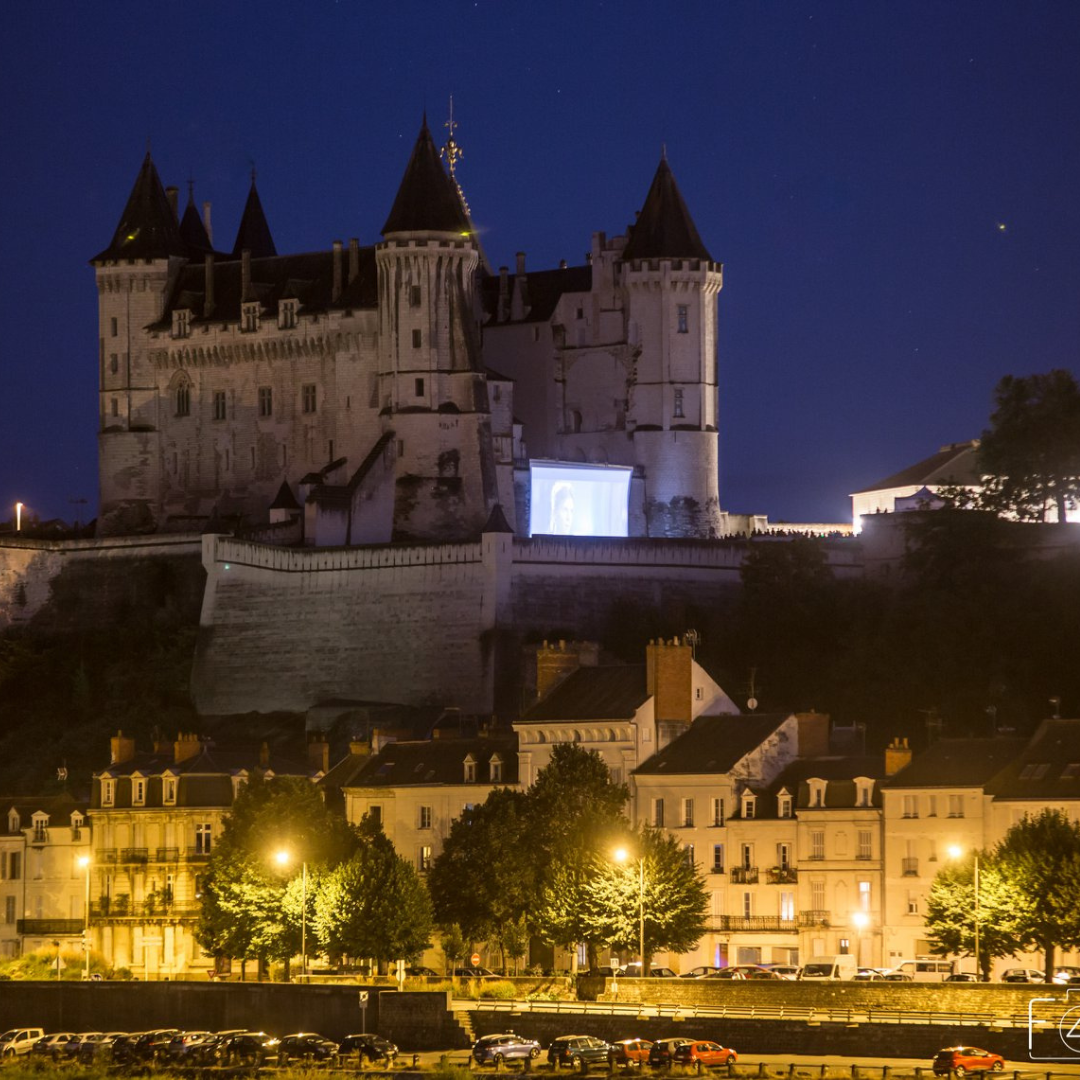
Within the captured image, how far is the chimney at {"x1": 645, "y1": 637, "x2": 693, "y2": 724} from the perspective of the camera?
7838cm

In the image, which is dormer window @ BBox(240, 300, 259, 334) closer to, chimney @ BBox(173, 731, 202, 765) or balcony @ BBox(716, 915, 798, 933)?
chimney @ BBox(173, 731, 202, 765)

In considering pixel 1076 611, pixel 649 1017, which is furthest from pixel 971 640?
pixel 649 1017

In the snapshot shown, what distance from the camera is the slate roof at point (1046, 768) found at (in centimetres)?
7100

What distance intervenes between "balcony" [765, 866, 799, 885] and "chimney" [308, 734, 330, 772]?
1616cm

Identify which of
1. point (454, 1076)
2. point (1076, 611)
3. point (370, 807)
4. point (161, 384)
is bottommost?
point (454, 1076)

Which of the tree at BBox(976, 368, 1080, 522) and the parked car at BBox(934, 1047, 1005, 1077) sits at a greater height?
the tree at BBox(976, 368, 1080, 522)

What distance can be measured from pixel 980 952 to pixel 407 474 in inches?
1722

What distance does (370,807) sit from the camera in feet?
267

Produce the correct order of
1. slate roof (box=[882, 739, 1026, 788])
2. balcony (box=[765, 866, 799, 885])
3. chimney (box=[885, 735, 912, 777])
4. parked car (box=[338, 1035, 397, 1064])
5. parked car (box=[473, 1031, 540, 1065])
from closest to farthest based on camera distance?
parked car (box=[473, 1031, 540, 1065])
parked car (box=[338, 1035, 397, 1064])
slate roof (box=[882, 739, 1026, 788])
balcony (box=[765, 866, 799, 885])
chimney (box=[885, 735, 912, 777])

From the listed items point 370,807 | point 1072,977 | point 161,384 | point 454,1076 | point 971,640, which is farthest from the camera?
point 161,384

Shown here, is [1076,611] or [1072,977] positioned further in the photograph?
[1076,611]

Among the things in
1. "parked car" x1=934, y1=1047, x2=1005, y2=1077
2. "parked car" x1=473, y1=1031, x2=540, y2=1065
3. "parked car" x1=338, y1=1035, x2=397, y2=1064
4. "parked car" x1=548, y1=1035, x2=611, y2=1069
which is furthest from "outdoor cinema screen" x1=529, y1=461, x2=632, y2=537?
"parked car" x1=934, y1=1047, x2=1005, y2=1077

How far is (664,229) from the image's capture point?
112812 millimetres

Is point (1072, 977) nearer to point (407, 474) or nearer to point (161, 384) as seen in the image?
point (407, 474)
